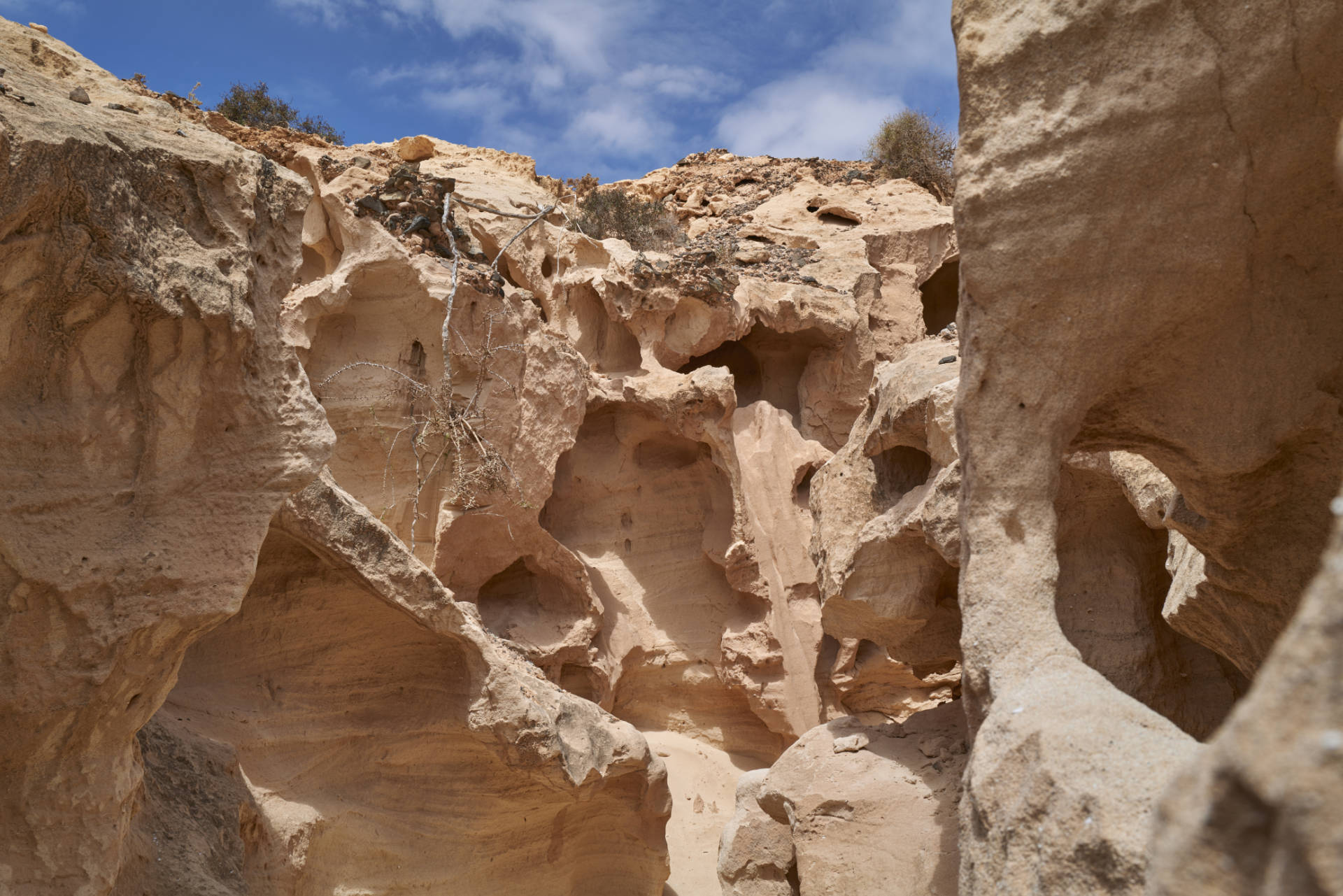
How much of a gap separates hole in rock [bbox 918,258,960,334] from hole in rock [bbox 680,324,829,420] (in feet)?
8.38

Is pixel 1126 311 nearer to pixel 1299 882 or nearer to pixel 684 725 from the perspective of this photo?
pixel 1299 882

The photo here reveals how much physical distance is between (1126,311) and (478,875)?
4.37 metres

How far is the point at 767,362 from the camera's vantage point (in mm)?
9781

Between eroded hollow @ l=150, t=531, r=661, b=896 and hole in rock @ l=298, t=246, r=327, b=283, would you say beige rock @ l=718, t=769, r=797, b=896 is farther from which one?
hole in rock @ l=298, t=246, r=327, b=283

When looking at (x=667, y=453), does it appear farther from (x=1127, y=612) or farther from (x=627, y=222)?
(x=1127, y=612)

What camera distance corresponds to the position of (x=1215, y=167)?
2.42 meters

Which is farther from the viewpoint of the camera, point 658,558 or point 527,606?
point 658,558

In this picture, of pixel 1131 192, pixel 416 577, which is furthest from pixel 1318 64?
pixel 416 577

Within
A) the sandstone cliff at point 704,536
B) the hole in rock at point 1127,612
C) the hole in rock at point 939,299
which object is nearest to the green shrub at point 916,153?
the hole in rock at point 939,299

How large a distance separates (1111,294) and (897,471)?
2.82 metres

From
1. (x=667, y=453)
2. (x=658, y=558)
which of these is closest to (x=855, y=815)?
Answer: (x=658, y=558)

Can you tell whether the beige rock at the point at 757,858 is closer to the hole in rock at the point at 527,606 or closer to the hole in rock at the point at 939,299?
the hole in rock at the point at 527,606

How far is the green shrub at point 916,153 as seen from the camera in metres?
13.3

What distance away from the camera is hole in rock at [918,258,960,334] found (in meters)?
11.6
